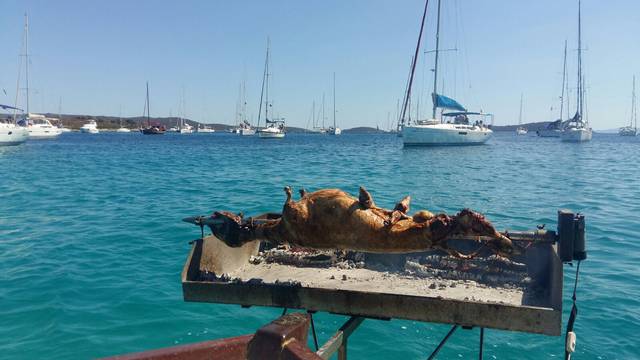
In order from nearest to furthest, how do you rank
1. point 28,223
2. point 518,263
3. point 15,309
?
1. point 518,263
2. point 15,309
3. point 28,223

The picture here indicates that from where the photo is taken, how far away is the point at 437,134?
56.7 meters

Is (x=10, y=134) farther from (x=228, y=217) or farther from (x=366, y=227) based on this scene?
(x=366, y=227)

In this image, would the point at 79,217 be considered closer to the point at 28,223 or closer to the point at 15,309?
the point at 28,223

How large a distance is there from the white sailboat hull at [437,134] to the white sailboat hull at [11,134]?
46.1m

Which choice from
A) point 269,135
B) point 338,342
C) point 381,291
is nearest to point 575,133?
point 269,135

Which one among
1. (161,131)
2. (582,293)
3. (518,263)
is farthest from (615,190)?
(161,131)

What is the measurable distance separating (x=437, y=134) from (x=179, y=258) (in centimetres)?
4734

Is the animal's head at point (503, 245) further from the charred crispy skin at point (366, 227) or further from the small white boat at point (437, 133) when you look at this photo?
the small white boat at point (437, 133)

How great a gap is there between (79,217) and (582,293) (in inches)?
666

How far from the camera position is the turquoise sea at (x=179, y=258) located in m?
8.31

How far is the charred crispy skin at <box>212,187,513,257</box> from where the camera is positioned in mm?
4125

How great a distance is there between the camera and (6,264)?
12.4 meters

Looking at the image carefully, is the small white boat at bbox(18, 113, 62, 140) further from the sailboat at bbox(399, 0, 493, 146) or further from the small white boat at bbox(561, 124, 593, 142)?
the small white boat at bbox(561, 124, 593, 142)

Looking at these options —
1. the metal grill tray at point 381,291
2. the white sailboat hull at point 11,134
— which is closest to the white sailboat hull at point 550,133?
the white sailboat hull at point 11,134
